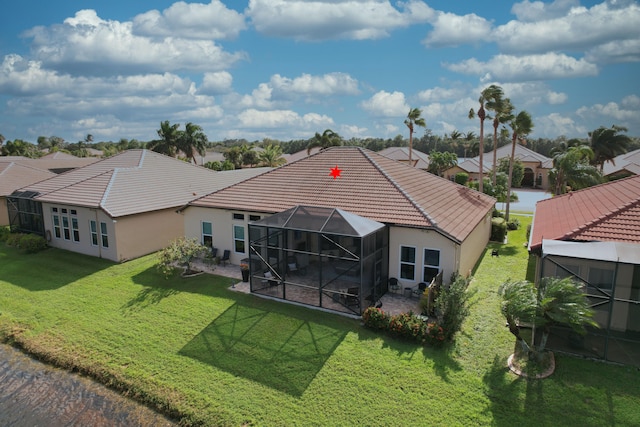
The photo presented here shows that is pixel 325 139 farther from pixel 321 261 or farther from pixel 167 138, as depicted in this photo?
pixel 321 261

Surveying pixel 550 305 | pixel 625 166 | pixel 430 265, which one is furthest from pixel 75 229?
pixel 625 166

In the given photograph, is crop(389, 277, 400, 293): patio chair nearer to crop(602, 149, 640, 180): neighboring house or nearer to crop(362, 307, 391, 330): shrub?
crop(362, 307, 391, 330): shrub

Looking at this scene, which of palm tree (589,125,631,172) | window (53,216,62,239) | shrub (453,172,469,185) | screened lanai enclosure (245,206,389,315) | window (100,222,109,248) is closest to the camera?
screened lanai enclosure (245,206,389,315)

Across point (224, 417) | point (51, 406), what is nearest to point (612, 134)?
point (224, 417)

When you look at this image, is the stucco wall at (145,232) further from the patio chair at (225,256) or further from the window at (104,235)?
the patio chair at (225,256)

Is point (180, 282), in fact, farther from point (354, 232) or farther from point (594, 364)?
point (594, 364)

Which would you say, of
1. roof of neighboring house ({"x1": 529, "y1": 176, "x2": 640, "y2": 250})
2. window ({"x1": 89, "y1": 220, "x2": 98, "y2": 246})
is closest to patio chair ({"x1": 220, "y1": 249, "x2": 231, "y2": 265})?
window ({"x1": 89, "y1": 220, "x2": 98, "y2": 246})
